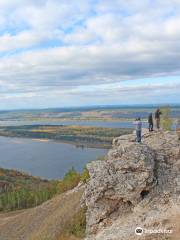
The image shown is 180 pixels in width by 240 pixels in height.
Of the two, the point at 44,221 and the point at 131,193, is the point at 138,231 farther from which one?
the point at 44,221

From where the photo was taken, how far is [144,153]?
18.7 metres

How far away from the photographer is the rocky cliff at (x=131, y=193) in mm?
15805

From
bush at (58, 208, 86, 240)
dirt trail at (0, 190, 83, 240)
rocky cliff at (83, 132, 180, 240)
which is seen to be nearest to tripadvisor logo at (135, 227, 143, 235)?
rocky cliff at (83, 132, 180, 240)

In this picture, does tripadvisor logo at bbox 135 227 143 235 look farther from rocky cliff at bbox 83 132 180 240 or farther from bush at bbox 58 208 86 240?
bush at bbox 58 208 86 240

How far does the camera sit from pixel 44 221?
23750 mm

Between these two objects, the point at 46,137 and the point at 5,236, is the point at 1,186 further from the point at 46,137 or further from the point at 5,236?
the point at 46,137

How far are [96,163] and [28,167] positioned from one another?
8597 centimetres

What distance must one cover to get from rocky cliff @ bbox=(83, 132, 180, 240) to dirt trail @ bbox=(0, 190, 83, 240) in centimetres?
240

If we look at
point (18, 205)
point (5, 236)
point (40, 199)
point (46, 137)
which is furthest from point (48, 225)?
point (46, 137)

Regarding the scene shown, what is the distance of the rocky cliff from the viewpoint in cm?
1580

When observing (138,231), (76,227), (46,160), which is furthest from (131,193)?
(46,160)

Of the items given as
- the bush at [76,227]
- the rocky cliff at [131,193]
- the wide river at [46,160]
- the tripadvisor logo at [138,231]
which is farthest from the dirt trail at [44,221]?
the wide river at [46,160]

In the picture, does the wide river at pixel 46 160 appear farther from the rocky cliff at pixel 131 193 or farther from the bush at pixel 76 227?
the rocky cliff at pixel 131 193

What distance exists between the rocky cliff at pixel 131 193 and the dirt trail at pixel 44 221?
2396 millimetres
